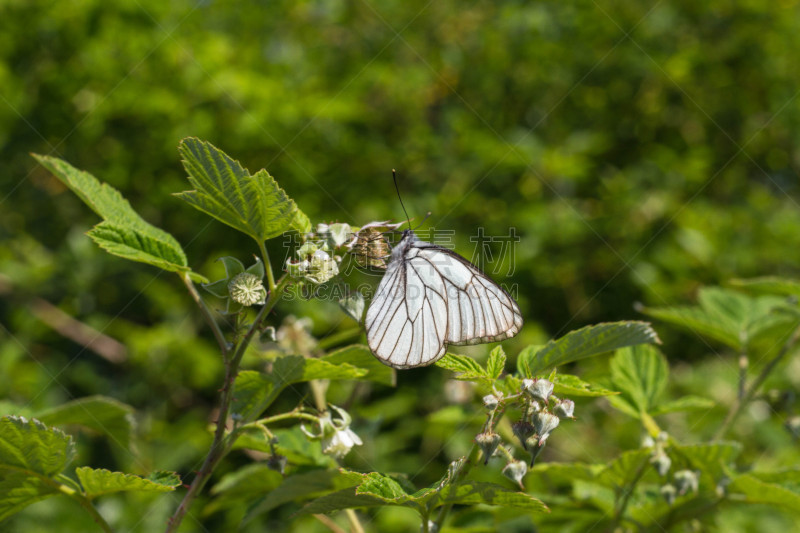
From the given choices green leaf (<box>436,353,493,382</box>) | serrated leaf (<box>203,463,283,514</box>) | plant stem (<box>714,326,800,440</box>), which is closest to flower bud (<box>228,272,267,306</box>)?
green leaf (<box>436,353,493,382</box>)

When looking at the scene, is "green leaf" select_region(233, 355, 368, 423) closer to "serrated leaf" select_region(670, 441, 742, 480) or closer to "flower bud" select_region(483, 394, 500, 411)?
"flower bud" select_region(483, 394, 500, 411)

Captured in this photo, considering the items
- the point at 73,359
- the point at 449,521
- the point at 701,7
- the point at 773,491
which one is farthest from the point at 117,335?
the point at 701,7

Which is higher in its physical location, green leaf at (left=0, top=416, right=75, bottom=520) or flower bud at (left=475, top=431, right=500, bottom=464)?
flower bud at (left=475, top=431, right=500, bottom=464)

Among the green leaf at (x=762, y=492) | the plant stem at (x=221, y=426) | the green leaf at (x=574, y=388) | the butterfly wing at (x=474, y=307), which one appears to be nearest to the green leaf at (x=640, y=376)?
the green leaf at (x=762, y=492)

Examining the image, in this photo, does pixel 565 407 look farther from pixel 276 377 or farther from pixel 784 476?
pixel 784 476

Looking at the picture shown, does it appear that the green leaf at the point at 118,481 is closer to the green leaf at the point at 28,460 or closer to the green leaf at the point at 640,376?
the green leaf at the point at 28,460

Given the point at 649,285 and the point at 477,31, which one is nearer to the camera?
the point at 649,285

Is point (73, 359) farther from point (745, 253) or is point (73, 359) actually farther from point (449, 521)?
point (745, 253)

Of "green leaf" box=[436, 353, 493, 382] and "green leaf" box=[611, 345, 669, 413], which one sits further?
"green leaf" box=[611, 345, 669, 413]
